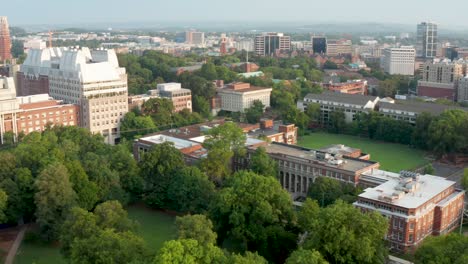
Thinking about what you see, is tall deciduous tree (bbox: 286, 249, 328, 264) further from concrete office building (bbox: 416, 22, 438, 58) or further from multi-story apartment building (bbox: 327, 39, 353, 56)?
multi-story apartment building (bbox: 327, 39, 353, 56)

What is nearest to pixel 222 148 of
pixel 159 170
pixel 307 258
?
pixel 159 170

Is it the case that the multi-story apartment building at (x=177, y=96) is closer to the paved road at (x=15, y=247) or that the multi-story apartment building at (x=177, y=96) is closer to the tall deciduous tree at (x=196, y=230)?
the paved road at (x=15, y=247)

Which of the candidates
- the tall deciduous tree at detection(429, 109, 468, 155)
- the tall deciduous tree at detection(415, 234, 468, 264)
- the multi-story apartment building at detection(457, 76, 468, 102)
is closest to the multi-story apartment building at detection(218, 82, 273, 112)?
the tall deciduous tree at detection(429, 109, 468, 155)

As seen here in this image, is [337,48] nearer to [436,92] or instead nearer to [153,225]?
[436,92]

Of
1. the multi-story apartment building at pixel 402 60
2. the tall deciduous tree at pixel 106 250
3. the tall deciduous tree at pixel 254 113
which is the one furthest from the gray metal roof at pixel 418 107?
the multi-story apartment building at pixel 402 60

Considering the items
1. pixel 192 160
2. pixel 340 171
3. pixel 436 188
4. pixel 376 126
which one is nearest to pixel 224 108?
pixel 376 126

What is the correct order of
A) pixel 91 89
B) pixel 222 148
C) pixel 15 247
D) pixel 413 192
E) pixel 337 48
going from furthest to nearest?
pixel 337 48, pixel 91 89, pixel 222 148, pixel 413 192, pixel 15 247

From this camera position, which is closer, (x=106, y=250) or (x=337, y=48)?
(x=106, y=250)
